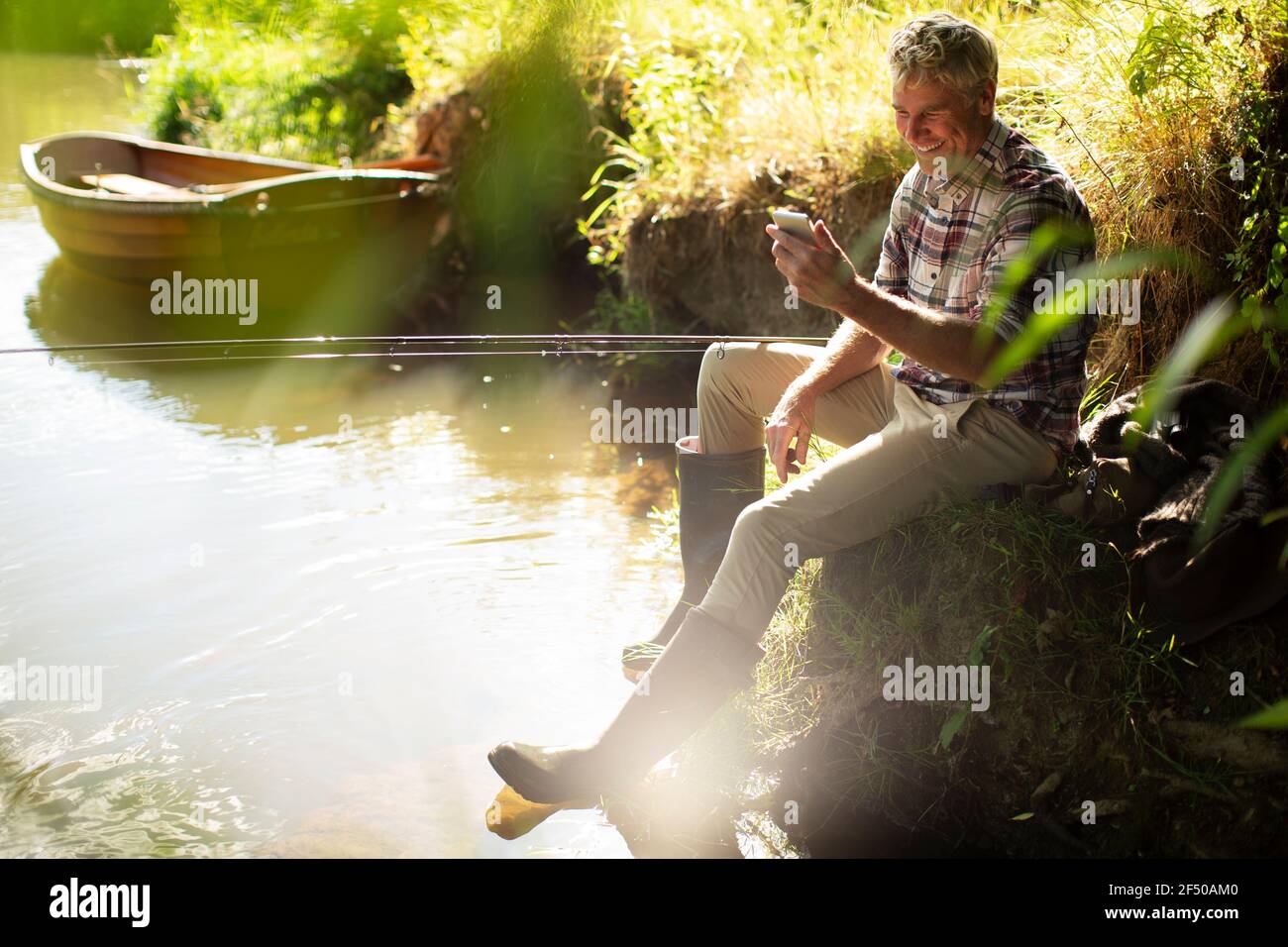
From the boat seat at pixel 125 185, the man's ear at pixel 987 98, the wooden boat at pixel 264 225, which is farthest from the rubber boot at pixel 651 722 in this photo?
the boat seat at pixel 125 185

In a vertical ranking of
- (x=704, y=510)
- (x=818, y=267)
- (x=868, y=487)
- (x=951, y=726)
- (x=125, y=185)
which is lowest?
(x=951, y=726)

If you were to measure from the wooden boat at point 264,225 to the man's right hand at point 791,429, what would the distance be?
18.2ft

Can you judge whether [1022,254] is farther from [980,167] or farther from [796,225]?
[796,225]

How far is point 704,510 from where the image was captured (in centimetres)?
340

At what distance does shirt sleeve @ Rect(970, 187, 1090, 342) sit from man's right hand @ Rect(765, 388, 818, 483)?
20.3 inches

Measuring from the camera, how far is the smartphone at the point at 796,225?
2.55 metres

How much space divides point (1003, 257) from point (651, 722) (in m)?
1.26

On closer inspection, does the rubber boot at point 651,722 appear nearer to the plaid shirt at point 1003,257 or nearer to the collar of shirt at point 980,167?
the plaid shirt at point 1003,257

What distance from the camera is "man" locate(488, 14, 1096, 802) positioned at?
2.58 m

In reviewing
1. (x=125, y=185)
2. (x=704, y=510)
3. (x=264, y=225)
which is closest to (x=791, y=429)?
(x=704, y=510)

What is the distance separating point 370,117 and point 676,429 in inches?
218

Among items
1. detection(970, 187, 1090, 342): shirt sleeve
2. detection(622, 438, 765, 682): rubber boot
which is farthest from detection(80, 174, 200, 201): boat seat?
detection(970, 187, 1090, 342): shirt sleeve

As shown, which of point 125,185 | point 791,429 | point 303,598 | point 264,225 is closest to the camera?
point 791,429

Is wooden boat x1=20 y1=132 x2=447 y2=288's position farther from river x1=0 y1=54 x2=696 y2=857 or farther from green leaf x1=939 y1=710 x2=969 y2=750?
green leaf x1=939 y1=710 x2=969 y2=750
